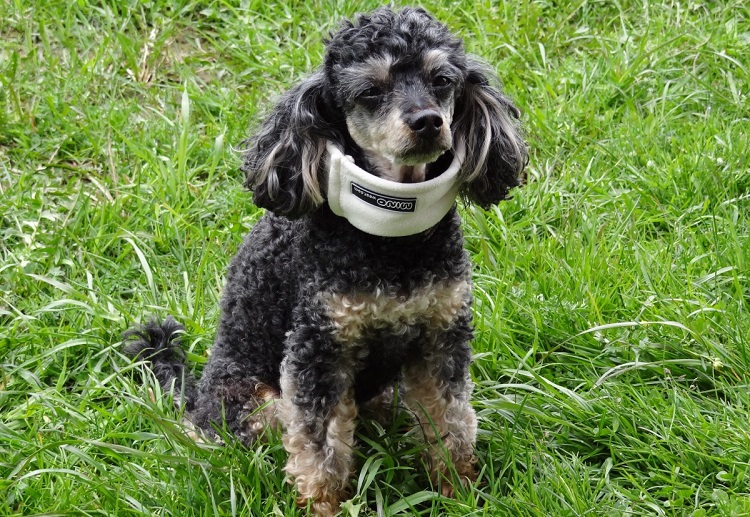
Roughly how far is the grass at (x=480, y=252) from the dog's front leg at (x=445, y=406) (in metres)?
0.10

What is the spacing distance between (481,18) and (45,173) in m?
2.58

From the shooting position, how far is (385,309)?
305 cm

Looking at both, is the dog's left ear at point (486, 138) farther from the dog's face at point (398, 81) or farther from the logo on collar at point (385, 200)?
the logo on collar at point (385, 200)

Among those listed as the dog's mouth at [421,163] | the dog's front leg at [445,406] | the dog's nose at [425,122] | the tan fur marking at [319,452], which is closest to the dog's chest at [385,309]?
the dog's front leg at [445,406]

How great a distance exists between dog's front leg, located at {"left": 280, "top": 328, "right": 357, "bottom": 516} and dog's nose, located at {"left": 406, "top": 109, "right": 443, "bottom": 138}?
72 cm

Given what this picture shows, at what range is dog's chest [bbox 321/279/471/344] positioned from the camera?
10.0ft

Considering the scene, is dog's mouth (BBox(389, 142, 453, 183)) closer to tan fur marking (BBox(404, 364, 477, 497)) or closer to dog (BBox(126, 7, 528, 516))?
dog (BBox(126, 7, 528, 516))

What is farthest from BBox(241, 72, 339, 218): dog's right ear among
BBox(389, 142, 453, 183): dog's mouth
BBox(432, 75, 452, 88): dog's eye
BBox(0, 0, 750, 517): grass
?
BBox(0, 0, 750, 517): grass

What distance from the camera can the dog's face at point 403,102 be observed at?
2.87m

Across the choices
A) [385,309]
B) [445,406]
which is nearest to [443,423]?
[445,406]

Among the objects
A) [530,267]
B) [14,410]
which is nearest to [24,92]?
[14,410]

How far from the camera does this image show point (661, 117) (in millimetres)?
4934

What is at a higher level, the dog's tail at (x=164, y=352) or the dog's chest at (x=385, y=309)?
the dog's chest at (x=385, y=309)

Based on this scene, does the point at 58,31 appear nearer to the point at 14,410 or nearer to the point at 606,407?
the point at 14,410
